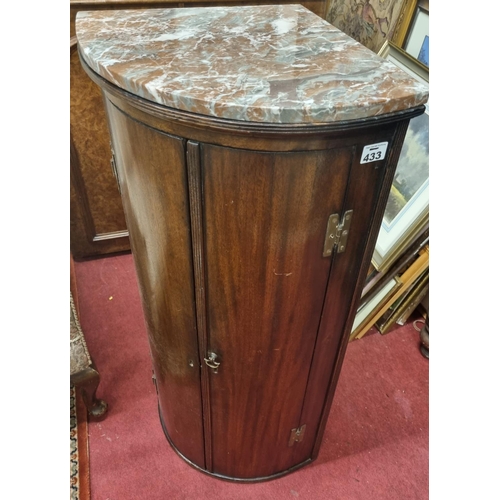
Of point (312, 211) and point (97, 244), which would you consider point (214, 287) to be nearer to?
point (312, 211)

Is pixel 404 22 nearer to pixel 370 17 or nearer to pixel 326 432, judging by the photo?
pixel 370 17

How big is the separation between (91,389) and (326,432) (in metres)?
0.85

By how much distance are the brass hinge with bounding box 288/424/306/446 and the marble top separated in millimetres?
958

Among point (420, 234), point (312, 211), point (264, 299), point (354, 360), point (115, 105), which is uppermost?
point (115, 105)

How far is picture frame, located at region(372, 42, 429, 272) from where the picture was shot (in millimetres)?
1535

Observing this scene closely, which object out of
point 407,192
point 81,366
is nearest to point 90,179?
point 81,366

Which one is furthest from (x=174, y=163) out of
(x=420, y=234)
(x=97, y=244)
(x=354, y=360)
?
(x=97, y=244)

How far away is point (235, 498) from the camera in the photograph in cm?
143

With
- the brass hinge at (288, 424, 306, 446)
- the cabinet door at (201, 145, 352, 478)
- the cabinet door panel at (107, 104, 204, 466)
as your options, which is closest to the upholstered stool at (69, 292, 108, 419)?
the cabinet door panel at (107, 104, 204, 466)

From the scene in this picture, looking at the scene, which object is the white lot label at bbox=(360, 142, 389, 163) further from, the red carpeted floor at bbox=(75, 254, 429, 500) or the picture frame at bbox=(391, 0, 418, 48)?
the red carpeted floor at bbox=(75, 254, 429, 500)

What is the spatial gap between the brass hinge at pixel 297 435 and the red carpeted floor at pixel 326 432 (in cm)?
23

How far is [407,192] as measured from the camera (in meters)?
1.65

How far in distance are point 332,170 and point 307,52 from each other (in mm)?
271

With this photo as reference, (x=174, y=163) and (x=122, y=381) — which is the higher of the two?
(x=174, y=163)
